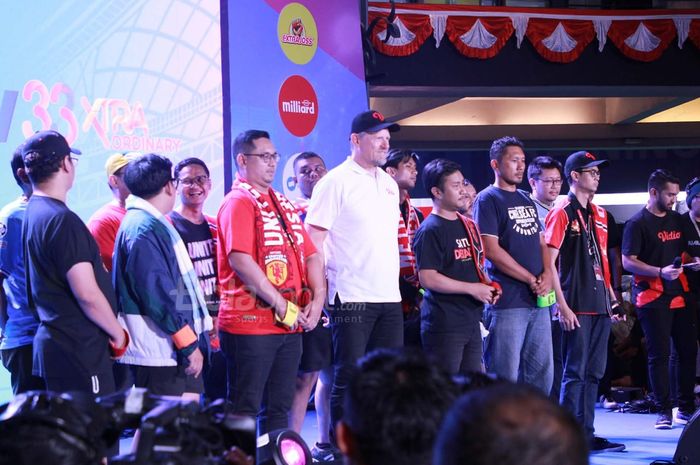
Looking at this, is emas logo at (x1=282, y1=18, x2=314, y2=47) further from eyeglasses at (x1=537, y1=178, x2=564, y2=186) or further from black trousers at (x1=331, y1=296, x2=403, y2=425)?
black trousers at (x1=331, y1=296, x2=403, y2=425)

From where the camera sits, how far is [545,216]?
5957 mm

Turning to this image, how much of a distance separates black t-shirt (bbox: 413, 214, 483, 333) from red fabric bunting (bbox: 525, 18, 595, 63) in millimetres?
6763

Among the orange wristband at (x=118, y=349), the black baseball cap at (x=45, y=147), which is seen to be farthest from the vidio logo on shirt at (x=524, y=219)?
the black baseball cap at (x=45, y=147)

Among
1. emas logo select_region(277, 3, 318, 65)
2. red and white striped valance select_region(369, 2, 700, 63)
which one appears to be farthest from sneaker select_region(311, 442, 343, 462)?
red and white striped valance select_region(369, 2, 700, 63)

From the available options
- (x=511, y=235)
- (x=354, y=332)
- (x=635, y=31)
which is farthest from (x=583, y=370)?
(x=635, y=31)

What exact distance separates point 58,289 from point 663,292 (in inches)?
173

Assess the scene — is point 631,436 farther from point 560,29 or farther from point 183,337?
point 560,29

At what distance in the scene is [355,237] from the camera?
15.1 ft

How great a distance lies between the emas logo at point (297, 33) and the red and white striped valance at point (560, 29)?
4.27 m

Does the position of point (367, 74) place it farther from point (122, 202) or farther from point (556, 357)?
point (122, 202)

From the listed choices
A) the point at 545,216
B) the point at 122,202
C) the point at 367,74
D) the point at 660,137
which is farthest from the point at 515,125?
the point at 122,202

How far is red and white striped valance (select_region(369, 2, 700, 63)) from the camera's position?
10891mm

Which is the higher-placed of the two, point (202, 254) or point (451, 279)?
point (202, 254)

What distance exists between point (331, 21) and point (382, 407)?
5.74 m
